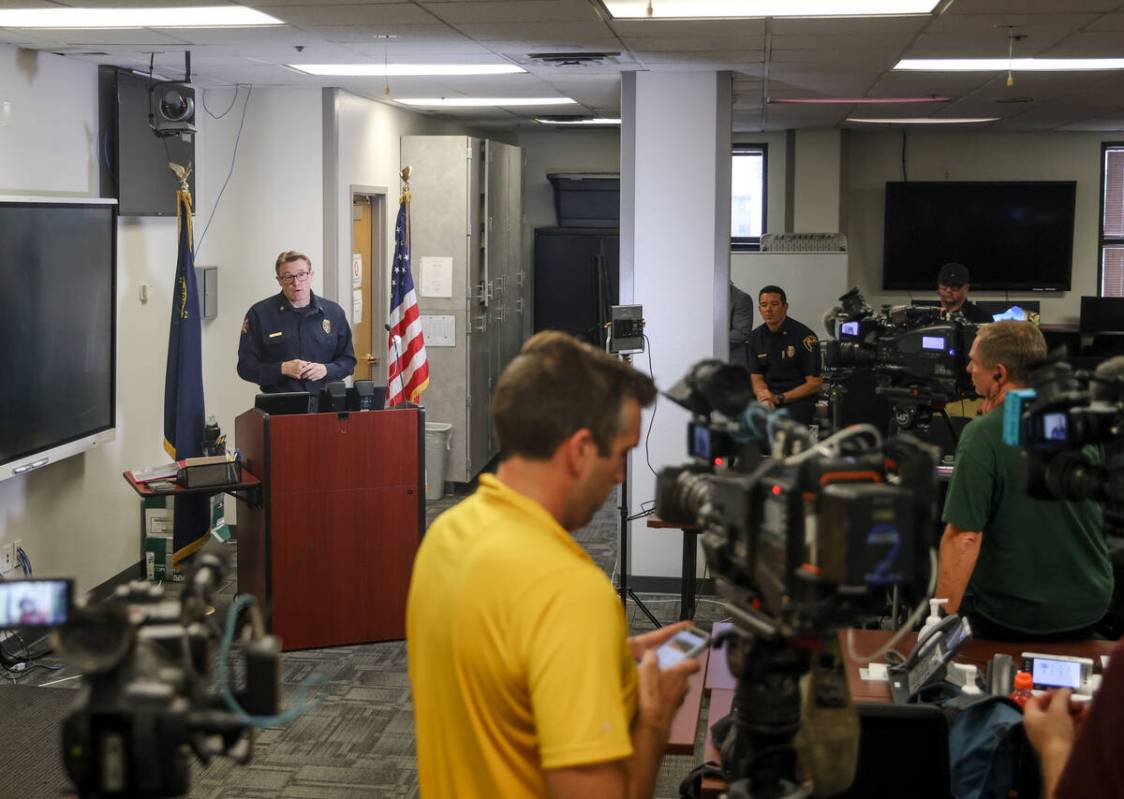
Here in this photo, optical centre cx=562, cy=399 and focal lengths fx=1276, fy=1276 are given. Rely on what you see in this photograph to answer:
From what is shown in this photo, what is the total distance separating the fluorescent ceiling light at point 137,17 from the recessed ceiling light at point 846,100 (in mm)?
4234

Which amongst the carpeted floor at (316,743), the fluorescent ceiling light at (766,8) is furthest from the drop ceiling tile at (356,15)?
the carpeted floor at (316,743)

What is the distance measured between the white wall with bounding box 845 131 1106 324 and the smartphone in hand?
1035cm

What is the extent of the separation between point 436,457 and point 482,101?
2.49 meters

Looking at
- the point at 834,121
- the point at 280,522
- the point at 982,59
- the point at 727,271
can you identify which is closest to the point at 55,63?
the point at 280,522

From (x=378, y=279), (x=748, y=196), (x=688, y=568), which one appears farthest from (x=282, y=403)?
(x=748, y=196)

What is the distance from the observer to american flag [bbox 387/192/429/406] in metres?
7.37

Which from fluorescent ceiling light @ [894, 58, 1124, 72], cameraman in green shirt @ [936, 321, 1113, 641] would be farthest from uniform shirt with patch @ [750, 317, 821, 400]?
cameraman in green shirt @ [936, 321, 1113, 641]

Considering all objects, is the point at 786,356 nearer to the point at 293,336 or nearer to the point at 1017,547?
the point at 293,336

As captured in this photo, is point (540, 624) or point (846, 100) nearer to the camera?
point (540, 624)

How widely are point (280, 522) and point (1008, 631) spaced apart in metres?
3.15

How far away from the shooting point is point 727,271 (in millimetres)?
6480

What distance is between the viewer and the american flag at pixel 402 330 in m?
7.37

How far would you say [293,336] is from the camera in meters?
6.50

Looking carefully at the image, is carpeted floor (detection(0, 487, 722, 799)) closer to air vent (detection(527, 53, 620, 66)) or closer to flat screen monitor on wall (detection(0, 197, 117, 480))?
flat screen monitor on wall (detection(0, 197, 117, 480))
